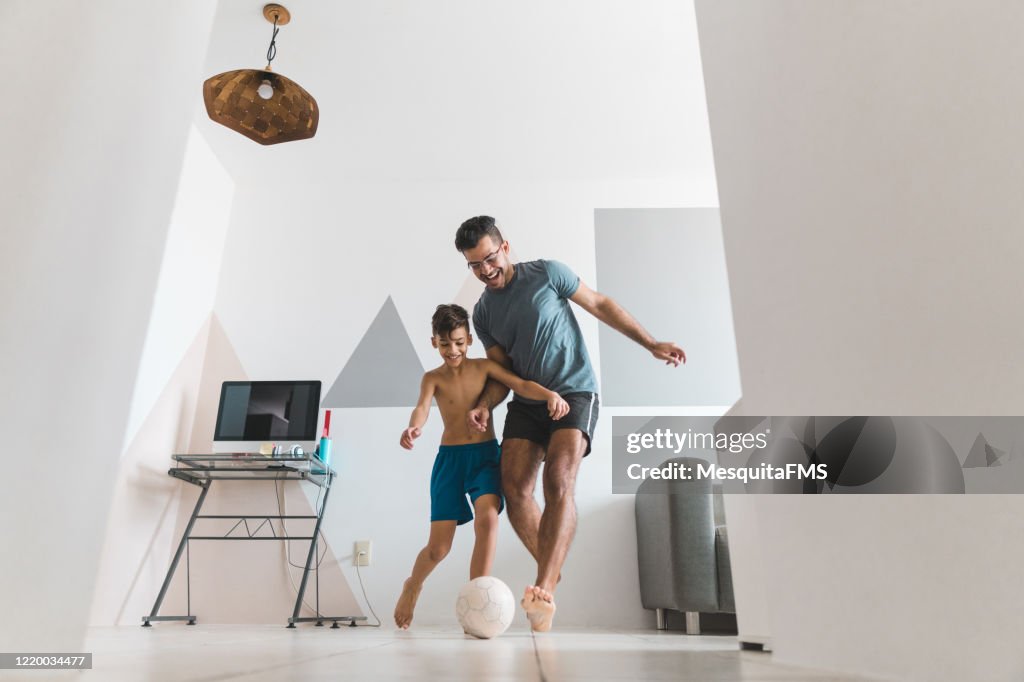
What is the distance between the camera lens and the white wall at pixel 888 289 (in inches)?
22.1

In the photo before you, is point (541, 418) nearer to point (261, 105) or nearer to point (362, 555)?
point (261, 105)

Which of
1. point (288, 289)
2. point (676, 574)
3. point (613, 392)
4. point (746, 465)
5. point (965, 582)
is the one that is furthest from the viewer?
point (288, 289)

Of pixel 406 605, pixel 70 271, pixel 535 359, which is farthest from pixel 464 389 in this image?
pixel 70 271

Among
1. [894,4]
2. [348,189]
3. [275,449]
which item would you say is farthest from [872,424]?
[348,189]

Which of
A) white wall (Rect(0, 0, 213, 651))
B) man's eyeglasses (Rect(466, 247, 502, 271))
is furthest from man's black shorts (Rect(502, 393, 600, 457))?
white wall (Rect(0, 0, 213, 651))

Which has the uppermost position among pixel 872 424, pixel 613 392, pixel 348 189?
pixel 348 189

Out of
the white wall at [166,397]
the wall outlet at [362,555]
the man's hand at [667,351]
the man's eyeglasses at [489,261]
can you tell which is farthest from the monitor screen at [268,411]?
the man's hand at [667,351]

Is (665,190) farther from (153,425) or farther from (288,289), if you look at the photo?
(153,425)

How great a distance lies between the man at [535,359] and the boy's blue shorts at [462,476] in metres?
0.07

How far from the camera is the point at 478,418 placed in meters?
1.97

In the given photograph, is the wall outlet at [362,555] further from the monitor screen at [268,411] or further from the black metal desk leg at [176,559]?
the black metal desk leg at [176,559]

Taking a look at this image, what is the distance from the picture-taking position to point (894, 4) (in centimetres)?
71

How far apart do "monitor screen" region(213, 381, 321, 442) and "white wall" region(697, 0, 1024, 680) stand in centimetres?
256

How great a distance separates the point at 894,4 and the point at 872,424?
1.48 ft
